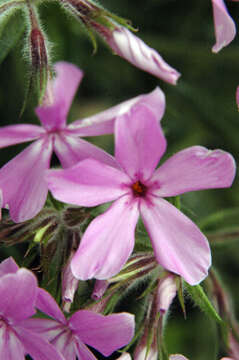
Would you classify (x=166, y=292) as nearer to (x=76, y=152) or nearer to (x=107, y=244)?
(x=107, y=244)

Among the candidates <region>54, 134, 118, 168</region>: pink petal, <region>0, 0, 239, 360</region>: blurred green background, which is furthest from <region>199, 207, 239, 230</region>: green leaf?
<region>54, 134, 118, 168</region>: pink petal

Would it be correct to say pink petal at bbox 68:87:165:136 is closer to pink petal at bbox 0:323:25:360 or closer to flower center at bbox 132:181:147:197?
flower center at bbox 132:181:147:197

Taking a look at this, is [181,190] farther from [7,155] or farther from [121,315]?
[7,155]

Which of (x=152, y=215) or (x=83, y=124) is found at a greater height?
(x=83, y=124)

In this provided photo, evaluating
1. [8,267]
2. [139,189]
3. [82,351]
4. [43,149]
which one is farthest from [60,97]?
[82,351]

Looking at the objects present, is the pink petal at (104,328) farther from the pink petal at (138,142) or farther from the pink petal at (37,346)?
the pink petal at (138,142)

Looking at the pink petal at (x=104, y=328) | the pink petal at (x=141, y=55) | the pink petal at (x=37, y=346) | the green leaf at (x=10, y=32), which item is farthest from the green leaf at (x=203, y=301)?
the green leaf at (x=10, y=32)

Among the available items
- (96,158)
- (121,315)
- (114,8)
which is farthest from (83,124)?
(114,8)
